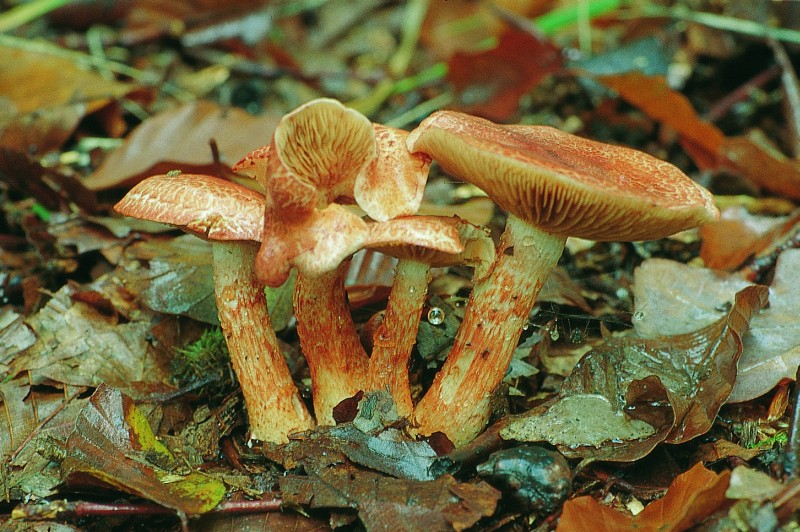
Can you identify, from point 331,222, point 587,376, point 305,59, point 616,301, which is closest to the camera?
point 331,222

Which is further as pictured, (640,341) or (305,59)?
(305,59)

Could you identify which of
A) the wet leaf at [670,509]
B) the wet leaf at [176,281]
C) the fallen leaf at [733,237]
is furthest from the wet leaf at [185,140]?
the wet leaf at [670,509]

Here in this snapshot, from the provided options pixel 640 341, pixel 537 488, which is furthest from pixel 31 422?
pixel 640 341

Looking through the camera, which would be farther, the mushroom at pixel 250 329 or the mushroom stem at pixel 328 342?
the mushroom stem at pixel 328 342

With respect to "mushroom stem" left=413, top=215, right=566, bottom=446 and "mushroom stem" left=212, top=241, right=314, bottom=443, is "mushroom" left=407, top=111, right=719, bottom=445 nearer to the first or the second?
"mushroom stem" left=413, top=215, right=566, bottom=446

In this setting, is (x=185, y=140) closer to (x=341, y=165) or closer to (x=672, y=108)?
(x=341, y=165)

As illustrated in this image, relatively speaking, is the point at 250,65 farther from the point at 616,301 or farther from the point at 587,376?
the point at 587,376

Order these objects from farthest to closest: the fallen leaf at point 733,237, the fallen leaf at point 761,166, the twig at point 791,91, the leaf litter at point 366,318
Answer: the twig at point 791,91
the fallen leaf at point 761,166
the fallen leaf at point 733,237
the leaf litter at point 366,318

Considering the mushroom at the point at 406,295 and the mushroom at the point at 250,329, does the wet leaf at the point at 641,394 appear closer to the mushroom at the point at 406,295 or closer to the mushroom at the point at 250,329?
the mushroom at the point at 406,295
